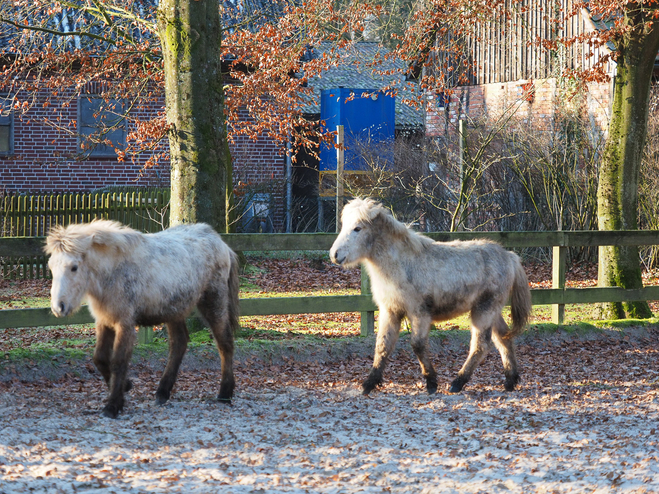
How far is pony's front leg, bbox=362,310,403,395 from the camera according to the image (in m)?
6.90

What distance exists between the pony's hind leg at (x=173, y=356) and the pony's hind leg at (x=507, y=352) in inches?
115

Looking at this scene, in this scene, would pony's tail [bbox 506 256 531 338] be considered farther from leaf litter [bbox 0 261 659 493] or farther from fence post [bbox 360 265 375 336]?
fence post [bbox 360 265 375 336]

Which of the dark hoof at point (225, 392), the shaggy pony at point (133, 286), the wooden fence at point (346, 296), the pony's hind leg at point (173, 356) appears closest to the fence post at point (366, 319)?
the wooden fence at point (346, 296)

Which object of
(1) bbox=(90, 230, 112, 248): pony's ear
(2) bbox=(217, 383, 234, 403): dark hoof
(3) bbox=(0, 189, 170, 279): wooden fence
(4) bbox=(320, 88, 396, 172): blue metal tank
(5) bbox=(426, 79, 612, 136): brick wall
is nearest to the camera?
(1) bbox=(90, 230, 112, 248): pony's ear

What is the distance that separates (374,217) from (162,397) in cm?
237

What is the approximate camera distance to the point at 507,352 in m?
7.32

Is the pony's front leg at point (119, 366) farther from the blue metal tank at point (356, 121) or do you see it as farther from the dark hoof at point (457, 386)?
the blue metal tank at point (356, 121)

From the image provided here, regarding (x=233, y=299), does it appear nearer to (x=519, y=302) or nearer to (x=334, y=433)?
(x=334, y=433)

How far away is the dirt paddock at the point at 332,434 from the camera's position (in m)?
4.51

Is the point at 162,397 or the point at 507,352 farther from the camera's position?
the point at 507,352

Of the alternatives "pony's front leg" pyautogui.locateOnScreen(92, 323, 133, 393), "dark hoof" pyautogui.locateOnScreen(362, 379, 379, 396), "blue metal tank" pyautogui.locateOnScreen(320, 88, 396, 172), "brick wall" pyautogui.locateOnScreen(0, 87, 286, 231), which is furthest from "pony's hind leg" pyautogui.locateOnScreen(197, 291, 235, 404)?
"blue metal tank" pyautogui.locateOnScreen(320, 88, 396, 172)

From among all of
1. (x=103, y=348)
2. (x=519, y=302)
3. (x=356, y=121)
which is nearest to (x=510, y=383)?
(x=519, y=302)

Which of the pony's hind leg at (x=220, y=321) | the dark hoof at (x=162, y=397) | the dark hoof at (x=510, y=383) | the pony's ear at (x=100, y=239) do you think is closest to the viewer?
the pony's ear at (x=100, y=239)

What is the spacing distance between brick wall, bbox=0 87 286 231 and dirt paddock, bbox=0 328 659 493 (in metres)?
12.4
